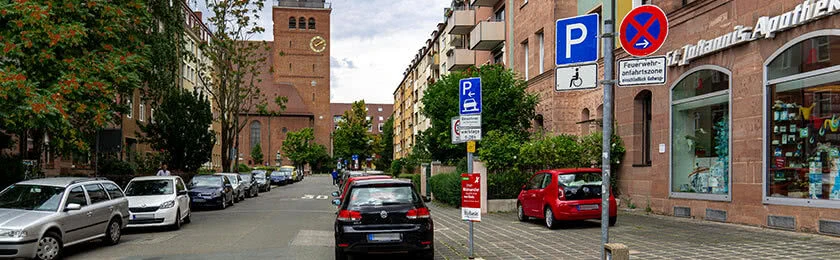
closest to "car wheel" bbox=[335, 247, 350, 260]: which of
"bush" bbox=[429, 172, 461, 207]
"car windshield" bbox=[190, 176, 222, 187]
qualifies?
"bush" bbox=[429, 172, 461, 207]

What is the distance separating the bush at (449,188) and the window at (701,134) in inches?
309

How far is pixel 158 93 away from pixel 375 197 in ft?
55.9

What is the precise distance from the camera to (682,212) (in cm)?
1591

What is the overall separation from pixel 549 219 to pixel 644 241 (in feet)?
10.2

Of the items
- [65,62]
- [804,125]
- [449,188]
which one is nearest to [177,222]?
[65,62]

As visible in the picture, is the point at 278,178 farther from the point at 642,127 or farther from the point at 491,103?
the point at 642,127

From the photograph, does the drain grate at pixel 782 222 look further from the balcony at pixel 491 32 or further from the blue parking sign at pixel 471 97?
the balcony at pixel 491 32

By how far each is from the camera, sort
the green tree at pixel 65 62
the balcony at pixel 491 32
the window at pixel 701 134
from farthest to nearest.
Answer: the balcony at pixel 491 32 < the window at pixel 701 134 < the green tree at pixel 65 62

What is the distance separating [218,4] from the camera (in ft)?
126

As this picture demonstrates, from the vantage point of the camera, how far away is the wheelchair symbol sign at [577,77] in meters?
6.64

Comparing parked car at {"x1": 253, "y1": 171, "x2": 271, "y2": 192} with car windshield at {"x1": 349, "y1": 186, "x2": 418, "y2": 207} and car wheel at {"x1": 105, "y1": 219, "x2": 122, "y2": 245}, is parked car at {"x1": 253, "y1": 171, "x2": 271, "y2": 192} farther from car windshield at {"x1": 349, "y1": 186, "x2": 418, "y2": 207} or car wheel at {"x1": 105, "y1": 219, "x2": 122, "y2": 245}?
car windshield at {"x1": 349, "y1": 186, "x2": 418, "y2": 207}

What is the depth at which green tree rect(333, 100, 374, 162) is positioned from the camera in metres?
93.8

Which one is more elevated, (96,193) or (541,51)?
(541,51)

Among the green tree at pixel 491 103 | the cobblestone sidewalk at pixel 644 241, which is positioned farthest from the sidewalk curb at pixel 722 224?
the green tree at pixel 491 103
